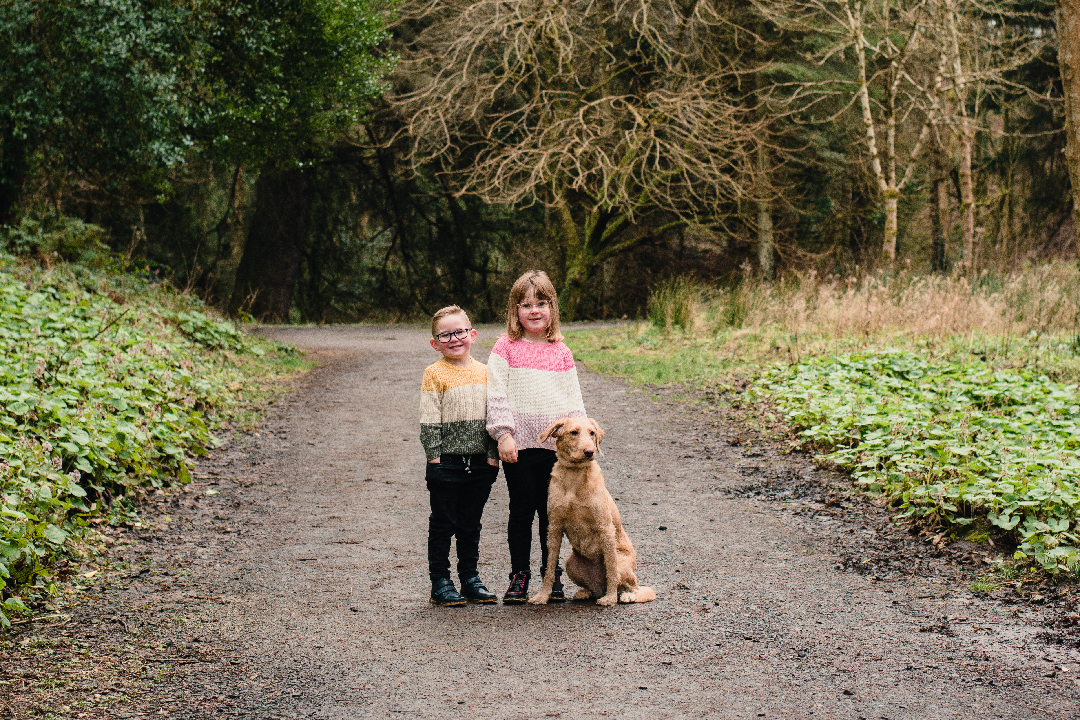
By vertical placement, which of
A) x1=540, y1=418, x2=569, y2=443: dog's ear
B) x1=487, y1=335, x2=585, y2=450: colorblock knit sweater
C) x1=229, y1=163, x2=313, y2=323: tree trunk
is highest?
x1=229, y1=163, x2=313, y2=323: tree trunk

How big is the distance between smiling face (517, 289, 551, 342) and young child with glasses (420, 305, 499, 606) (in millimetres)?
271

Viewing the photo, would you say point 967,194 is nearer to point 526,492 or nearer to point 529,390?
point 529,390

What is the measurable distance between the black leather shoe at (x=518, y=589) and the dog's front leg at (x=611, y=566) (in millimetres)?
358

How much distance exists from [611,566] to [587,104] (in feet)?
46.6

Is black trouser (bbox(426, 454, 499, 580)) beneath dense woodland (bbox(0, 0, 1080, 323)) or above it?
beneath

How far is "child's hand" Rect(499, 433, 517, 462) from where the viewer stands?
4348mm

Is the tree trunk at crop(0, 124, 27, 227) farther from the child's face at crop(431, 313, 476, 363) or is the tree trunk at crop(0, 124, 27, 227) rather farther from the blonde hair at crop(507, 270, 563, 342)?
the blonde hair at crop(507, 270, 563, 342)

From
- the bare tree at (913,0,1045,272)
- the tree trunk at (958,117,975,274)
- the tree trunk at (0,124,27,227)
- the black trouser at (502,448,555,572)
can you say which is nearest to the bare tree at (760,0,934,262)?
the bare tree at (913,0,1045,272)

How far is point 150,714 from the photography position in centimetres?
334

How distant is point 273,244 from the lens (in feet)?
68.9

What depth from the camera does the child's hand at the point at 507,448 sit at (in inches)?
171

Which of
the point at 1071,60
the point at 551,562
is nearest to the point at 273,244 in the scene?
the point at 1071,60

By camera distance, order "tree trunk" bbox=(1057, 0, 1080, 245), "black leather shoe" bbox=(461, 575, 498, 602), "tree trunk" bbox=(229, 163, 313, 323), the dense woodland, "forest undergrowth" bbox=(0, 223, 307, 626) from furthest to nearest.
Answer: "tree trunk" bbox=(229, 163, 313, 323), the dense woodland, "tree trunk" bbox=(1057, 0, 1080, 245), "forest undergrowth" bbox=(0, 223, 307, 626), "black leather shoe" bbox=(461, 575, 498, 602)

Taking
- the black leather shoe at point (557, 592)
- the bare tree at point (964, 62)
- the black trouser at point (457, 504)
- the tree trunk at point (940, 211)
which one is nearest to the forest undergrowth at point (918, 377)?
the black leather shoe at point (557, 592)
